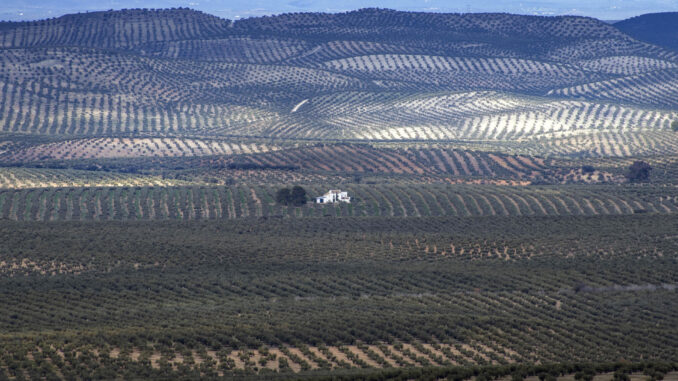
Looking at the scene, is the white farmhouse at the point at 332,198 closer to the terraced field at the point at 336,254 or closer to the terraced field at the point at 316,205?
the terraced field at the point at 316,205

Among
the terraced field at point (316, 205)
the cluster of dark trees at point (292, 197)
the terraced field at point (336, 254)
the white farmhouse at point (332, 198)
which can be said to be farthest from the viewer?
the white farmhouse at point (332, 198)

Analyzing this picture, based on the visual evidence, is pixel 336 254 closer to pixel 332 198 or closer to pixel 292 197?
pixel 292 197

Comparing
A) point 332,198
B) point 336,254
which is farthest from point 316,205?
point 336,254

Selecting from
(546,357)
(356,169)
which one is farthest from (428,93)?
(546,357)

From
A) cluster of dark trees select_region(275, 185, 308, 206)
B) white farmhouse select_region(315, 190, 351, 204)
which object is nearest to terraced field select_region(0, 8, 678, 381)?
cluster of dark trees select_region(275, 185, 308, 206)

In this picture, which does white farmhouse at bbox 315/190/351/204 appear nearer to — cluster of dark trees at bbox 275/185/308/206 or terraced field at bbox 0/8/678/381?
cluster of dark trees at bbox 275/185/308/206

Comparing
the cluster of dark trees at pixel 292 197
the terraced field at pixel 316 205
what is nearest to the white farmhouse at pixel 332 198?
the terraced field at pixel 316 205
